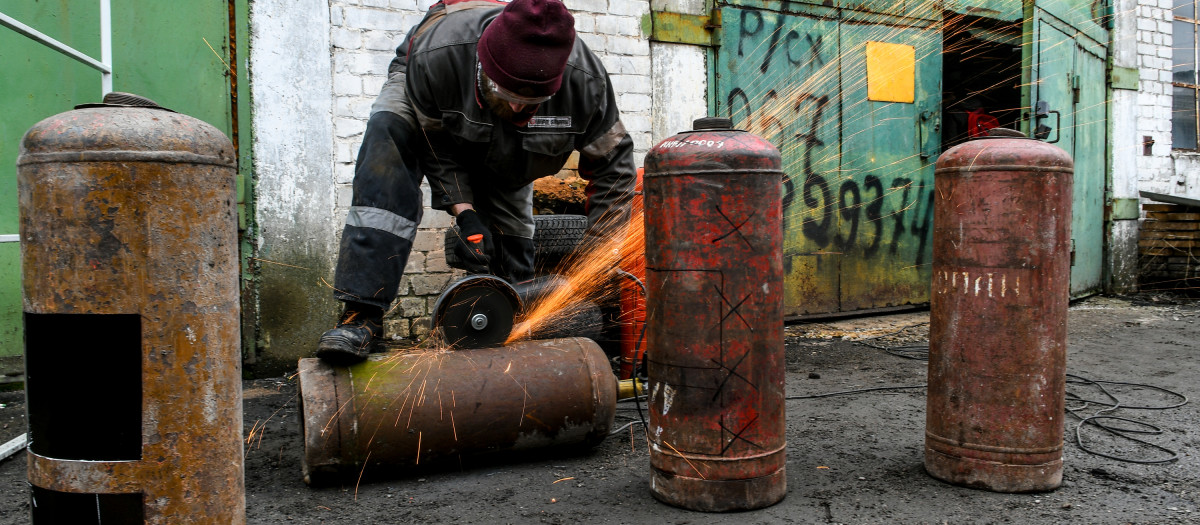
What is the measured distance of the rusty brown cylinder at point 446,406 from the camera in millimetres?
2646

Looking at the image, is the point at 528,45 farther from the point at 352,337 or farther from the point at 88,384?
the point at 88,384

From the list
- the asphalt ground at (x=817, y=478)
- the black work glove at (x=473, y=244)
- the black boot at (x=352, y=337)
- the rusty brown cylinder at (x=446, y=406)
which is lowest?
the asphalt ground at (x=817, y=478)

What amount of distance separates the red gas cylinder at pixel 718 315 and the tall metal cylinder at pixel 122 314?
136cm

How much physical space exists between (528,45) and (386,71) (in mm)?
2342

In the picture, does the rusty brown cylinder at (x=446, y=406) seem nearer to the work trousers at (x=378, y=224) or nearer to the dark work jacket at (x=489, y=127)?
the work trousers at (x=378, y=224)

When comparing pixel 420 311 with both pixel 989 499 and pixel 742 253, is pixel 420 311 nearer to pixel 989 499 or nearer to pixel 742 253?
pixel 742 253

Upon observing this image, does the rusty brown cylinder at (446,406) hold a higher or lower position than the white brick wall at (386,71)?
lower

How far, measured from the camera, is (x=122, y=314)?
1607 millimetres

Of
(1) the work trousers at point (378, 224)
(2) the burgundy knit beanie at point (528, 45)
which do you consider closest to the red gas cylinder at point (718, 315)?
(2) the burgundy knit beanie at point (528, 45)

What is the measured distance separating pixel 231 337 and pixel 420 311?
337 cm

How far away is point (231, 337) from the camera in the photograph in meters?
1.75

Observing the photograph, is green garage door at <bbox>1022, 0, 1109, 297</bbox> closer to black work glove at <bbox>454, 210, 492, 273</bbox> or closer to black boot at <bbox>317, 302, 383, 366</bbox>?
black work glove at <bbox>454, 210, 492, 273</bbox>

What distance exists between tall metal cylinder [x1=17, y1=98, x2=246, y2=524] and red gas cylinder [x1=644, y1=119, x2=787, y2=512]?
1.36 meters

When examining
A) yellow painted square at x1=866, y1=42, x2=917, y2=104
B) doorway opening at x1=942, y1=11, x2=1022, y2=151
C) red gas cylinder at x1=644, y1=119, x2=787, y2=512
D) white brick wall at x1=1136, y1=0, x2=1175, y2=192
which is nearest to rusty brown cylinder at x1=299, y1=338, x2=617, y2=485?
red gas cylinder at x1=644, y1=119, x2=787, y2=512
